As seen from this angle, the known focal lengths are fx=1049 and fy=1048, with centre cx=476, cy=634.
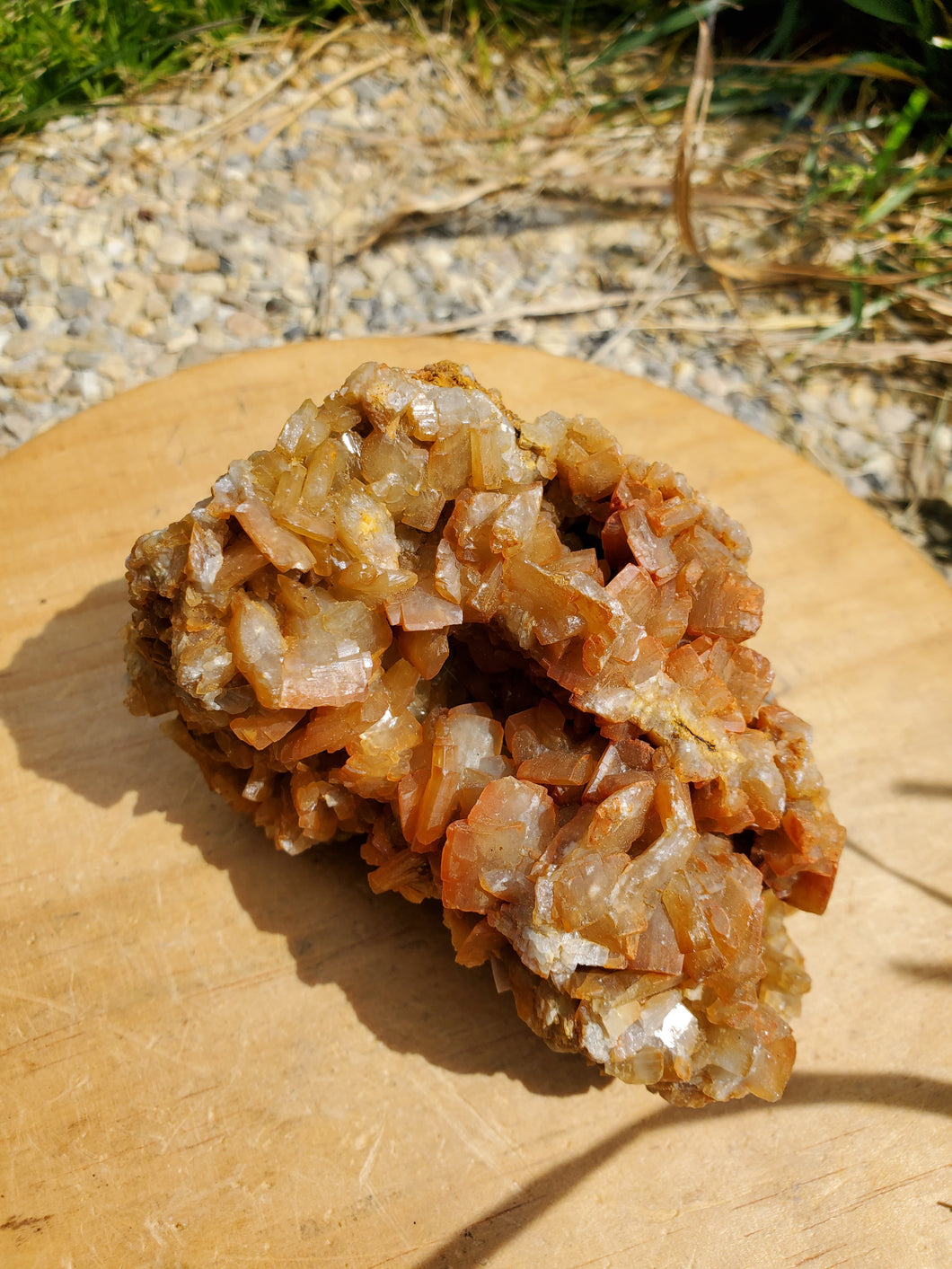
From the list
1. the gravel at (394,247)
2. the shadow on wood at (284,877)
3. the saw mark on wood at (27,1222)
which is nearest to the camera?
the saw mark on wood at (27,1222)

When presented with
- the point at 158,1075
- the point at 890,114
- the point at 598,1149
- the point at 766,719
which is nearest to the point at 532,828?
the point at 766,719

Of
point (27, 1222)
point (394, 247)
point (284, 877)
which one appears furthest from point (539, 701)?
point (394, 247)

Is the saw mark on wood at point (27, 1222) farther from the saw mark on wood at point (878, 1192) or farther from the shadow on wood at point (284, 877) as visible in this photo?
the saw mark on wood at point (878, 1192)

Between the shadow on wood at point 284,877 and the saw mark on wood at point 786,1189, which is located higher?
the shadow on wood at point 284,877

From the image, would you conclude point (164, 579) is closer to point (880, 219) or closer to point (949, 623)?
point (949, 623)

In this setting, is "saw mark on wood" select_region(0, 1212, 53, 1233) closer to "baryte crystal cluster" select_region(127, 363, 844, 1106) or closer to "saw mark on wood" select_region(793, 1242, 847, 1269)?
"baryte crystal cluster" select_region(127, 363, 844, 1106)

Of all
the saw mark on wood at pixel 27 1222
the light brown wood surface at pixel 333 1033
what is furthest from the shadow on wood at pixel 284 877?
the saw mark on wood at pixel 27 1222
